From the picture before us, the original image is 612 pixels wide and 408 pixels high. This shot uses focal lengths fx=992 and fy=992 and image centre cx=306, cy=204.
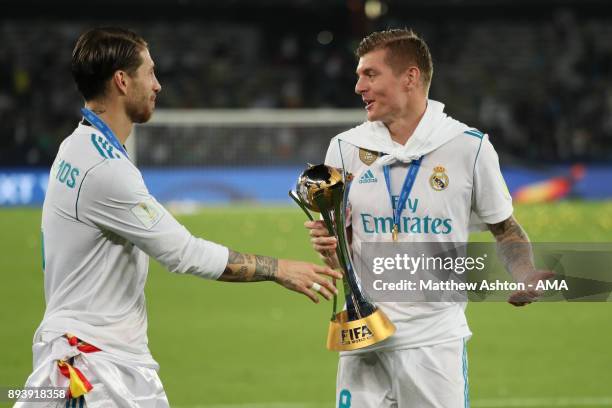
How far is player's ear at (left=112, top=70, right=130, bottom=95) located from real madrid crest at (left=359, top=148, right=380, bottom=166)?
43.9 inches

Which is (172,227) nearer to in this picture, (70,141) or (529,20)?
(70,141)

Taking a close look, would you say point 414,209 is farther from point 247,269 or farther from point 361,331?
point 247,269

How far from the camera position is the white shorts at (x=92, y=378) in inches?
147

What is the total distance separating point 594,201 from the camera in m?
20.5

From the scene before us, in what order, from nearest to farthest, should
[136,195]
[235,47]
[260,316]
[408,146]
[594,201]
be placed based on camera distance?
[136,195] → [408,146] → [260,316] → [594,201] → [235,47]

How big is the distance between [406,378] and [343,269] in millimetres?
546

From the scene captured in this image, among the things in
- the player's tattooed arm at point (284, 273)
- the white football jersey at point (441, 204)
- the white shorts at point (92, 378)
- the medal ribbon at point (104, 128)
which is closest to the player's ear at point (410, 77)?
the white football jersey at point (441, 204)

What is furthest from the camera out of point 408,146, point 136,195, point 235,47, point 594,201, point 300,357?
point 235,47

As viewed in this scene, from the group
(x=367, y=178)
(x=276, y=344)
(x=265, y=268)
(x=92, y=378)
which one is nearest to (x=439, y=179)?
(x=367, y=178)

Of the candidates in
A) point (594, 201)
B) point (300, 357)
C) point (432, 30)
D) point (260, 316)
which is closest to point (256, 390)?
point (300, 357)

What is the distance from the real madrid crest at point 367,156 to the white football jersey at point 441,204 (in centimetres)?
7

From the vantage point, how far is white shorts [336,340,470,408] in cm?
419

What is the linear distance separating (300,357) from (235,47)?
21.0m

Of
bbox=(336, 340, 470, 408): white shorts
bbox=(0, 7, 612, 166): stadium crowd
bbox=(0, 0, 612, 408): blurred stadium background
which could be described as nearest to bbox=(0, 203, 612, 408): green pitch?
bbox=(0, 0, 612, 408): blurred stadium background
